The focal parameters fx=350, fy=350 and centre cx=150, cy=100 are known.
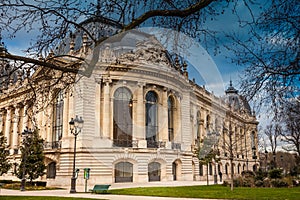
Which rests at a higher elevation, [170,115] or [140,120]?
[170,115]

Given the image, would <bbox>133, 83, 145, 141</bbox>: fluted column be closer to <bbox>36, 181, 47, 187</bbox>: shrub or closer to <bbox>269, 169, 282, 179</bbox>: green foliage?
<bbox>36, 181, 47, 187</bbox>: shrub

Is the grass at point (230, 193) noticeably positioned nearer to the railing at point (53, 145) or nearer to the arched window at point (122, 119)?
the arched window at point (122, 119)

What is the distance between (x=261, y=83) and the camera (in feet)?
22.7

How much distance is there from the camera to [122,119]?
3356 cm

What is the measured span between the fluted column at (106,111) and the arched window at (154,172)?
5.54 metres

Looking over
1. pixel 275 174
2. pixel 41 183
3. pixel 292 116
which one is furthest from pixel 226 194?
pixel 41 183

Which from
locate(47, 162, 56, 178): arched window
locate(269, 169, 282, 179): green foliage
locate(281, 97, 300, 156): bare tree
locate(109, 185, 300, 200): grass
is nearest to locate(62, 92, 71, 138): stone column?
locate(47, 162, 56, 178): arched window

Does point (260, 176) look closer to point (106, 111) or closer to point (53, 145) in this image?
point (106, 111)

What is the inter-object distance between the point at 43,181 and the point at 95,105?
27.8ft

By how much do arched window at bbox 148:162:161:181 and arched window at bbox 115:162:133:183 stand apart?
1913mm

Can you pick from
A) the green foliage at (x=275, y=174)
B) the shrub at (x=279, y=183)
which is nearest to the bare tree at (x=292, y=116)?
the shrub at (x=279, y=183)

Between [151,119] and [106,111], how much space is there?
14.3ft

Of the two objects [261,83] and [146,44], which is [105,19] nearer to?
[146,44]

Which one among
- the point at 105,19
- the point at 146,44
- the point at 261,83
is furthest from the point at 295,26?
the point at 105,19
